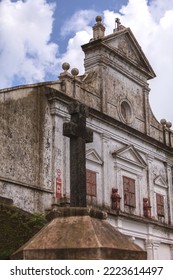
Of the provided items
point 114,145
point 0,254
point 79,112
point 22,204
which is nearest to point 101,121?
point 114,145

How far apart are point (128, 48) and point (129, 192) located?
20.3 feet

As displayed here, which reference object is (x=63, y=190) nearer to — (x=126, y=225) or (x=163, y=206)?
(x=126, y=225)

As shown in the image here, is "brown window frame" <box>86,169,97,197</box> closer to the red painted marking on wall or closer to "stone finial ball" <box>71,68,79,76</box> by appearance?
the red painted marking on wall

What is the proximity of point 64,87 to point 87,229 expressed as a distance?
37.8ft

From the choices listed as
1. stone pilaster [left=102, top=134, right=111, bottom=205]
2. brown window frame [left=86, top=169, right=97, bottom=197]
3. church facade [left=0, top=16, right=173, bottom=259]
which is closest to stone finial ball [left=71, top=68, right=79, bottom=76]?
church facade [left=0, top=16, right=173, bottom=259]

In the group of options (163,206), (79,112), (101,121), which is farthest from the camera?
(163,206)

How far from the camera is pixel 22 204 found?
14.3 meters

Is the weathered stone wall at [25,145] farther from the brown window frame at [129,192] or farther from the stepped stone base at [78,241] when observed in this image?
the stepped stone base at [78,241]

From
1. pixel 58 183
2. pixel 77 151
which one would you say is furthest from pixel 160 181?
pixel 77 151

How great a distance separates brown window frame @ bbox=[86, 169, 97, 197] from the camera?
16.8 metres

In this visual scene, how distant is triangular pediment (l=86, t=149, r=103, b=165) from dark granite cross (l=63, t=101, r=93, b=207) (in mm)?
9612

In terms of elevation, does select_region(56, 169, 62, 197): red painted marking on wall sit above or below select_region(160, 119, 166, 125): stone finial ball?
below

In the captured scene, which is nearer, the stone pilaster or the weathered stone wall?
the weathered stone wall

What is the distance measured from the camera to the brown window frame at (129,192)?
18.7 m
